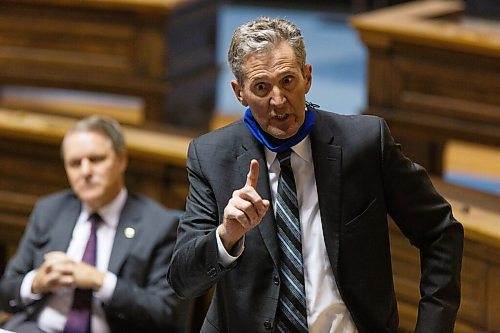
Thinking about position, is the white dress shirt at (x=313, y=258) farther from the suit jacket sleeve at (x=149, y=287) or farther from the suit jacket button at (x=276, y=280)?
the suit jacket sleeve at (x=149, y=287)

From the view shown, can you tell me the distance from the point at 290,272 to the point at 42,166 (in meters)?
2.73

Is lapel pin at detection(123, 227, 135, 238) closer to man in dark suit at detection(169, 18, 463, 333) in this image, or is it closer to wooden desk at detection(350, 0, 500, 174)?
man in dark suit at detection(169, 18, 463, 333)

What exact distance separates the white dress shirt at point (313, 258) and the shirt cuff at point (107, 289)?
54.4 inches

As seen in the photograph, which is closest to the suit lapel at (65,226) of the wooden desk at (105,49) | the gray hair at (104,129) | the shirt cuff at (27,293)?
the shirt cuff at (27,293)

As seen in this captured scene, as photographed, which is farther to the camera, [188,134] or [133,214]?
[188,134]

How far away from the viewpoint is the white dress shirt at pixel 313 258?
82.7 inches

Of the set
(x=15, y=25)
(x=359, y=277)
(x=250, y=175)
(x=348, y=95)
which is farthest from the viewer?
(x=348, y=95)

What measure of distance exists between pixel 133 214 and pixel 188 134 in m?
1.26

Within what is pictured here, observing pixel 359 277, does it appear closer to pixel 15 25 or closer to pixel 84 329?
pixel 84 329

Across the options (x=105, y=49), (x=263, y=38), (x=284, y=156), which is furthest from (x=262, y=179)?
(x=105, y=49)

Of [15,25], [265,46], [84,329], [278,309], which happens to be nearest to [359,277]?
[278,309]

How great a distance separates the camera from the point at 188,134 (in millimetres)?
4754

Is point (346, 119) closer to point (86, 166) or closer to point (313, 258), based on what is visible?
point (313, 258)

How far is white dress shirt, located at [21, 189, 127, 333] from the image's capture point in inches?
135
